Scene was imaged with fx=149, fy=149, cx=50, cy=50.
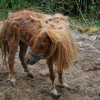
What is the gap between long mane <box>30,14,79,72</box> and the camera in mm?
2275

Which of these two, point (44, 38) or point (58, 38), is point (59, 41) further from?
point (44, 38)

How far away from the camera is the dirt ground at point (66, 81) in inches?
119

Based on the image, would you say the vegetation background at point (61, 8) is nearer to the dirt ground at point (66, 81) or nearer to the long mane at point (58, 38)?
the dirt ground at point (66, 81)

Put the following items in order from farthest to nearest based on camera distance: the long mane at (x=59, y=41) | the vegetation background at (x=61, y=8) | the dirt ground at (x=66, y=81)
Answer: the vegetation background at (x=61, y=8) → the dirt ground at (x=66, y=81) → the long mane at (x=59, y=41)

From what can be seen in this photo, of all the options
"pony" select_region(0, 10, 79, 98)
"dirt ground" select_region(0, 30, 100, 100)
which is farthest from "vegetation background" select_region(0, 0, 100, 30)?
"pony" select_region(0, 10, 79, 98)

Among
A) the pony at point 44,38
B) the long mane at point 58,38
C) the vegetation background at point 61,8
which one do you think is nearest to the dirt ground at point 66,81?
the pony at point 44,38

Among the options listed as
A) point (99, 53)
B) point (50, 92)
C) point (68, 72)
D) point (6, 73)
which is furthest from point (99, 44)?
point (6, 73)

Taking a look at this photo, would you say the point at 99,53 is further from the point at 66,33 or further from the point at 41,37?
the point at 41,37

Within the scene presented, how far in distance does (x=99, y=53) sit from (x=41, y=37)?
110 inches

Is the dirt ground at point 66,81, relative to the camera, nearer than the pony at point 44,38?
No

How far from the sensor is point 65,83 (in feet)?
10.8

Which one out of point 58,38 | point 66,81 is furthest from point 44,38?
point 66,81

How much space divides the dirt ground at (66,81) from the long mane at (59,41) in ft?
2.79

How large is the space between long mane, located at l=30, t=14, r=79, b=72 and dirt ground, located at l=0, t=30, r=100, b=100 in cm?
85
